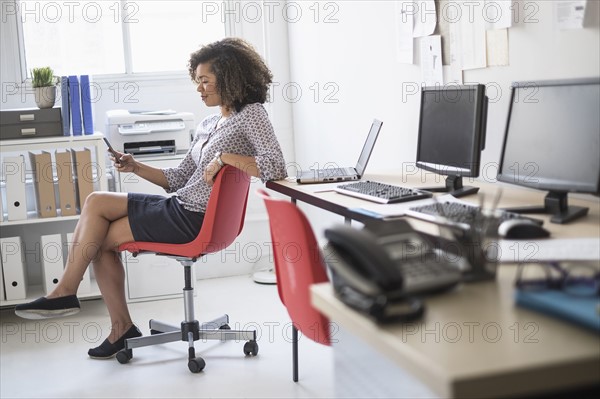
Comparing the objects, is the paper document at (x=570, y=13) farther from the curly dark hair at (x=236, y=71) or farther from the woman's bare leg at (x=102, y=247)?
the woman's bare leg at (x=102, y=247)

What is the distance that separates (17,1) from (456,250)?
3763 millimetres

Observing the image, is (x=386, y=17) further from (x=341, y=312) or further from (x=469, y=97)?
(x=341, y=312)

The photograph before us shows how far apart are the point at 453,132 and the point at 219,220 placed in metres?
1.06

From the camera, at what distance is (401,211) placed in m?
2.37

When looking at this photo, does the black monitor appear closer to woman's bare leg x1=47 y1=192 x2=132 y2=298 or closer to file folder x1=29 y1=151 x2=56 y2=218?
woman's bare leg x1=47 y1=192 x2=132 y2=298

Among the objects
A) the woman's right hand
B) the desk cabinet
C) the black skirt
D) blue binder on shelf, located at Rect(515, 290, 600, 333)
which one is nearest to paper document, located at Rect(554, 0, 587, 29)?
blue binder on shelf, located at Rect(515, 290, 600, 333)

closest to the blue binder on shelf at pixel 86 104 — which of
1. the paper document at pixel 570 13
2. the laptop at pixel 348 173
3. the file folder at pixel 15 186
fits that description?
the file folder at pixel 15 186

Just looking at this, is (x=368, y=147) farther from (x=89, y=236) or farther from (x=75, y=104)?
(x=75, y=104)

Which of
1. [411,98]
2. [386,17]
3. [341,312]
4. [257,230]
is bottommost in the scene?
[257,230]

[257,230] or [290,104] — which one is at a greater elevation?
[290,104]

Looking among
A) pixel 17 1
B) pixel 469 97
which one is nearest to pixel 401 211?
pixel 469 97

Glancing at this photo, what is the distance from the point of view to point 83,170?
14.0 ft

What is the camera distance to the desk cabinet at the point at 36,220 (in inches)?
166

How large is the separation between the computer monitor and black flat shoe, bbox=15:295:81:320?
74.0 inches
